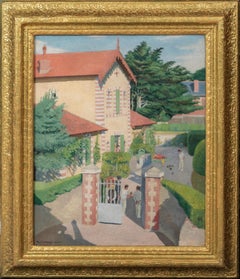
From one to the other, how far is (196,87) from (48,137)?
0.42 meters

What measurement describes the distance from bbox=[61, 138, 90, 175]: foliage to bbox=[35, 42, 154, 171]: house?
0.02 m

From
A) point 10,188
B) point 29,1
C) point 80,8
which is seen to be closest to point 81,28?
point 80,8

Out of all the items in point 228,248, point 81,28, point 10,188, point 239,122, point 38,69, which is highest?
point 81,28

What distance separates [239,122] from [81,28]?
49 centimetres

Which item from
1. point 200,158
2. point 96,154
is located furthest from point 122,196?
point 200,158

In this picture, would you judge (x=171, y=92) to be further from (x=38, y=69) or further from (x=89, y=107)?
(x=38, y=69)

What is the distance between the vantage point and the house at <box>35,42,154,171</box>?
99cm

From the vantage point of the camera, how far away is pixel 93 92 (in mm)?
998

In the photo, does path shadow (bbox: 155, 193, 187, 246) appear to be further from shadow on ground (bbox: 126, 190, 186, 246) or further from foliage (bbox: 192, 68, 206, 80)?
foliage (bbox: 192, 68, 206, 80)

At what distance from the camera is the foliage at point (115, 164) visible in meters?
1.00

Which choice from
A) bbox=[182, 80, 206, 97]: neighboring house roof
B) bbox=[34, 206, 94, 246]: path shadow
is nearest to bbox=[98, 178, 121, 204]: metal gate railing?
bbox=[34, 206, 94, 246]: path shadow

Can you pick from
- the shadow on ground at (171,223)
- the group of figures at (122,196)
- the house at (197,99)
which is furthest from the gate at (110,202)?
the house at (197,99)

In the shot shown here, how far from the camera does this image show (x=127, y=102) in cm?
100

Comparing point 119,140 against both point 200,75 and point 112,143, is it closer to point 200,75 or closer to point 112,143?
point 112,143
